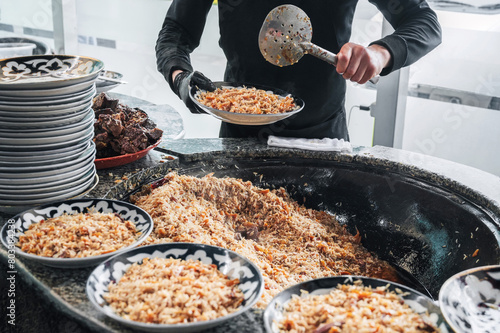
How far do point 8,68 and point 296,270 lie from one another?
1.27m

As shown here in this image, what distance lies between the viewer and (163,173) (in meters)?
2.16

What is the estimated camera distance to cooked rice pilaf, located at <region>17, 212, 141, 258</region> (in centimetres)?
132

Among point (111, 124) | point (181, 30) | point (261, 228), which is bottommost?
point (261, 228)

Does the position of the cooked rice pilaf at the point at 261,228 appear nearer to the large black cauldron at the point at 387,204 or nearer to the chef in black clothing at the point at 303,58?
the large black cauldron at the point at 387,204

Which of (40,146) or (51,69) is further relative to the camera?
(51,69)

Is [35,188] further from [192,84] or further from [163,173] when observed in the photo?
[192,84]

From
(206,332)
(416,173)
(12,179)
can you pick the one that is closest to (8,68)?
(12,179)

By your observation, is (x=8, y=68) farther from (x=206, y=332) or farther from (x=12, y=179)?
(x=206, y=332)

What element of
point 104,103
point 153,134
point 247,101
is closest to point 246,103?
point 247,101

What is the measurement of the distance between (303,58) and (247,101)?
623 mm

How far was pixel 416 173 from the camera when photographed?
2.12 meters

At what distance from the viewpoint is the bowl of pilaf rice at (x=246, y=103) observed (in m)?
1.94

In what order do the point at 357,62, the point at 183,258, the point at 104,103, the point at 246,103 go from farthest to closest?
the point at 104,103 → the point at 246,103 → the point at 357,62 → the point at 183,258

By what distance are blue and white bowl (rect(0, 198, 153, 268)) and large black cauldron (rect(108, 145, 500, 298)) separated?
0.93 feet
